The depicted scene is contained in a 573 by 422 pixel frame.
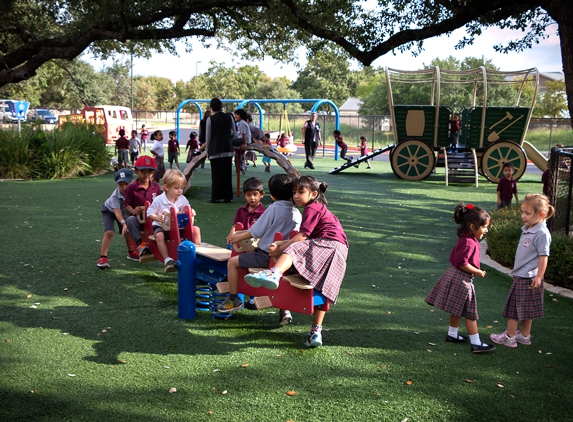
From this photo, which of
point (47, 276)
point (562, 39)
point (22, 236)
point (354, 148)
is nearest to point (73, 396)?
point (47, 276)

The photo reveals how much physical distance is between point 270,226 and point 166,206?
1.82 meters

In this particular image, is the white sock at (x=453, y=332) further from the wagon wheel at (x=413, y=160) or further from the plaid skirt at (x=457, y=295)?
the wagon wheel at (x=413, y=160)

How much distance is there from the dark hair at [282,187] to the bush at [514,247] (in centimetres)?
346

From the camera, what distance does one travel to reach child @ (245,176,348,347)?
4.30m

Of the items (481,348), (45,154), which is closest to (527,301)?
(481,348)

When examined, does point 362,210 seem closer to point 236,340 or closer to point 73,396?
point 236,340

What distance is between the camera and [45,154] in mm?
16984

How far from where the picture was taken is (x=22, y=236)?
27.4ft

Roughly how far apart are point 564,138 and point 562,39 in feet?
93.4

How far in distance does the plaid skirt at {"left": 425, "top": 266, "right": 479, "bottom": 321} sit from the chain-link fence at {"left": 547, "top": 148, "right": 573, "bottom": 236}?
3319 millimetres

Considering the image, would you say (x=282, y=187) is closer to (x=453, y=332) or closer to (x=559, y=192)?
(x=453, y=332)

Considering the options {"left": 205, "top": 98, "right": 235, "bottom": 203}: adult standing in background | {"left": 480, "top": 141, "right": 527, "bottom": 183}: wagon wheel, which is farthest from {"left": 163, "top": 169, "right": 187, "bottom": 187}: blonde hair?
{"left": 480, "top": 141, "right": 527, "bottom": 183}: wagon wheel

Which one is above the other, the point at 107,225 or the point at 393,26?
the point at 393,26

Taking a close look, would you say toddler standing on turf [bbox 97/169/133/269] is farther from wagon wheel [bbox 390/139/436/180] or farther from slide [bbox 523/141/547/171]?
slide [bbox 523/141/547/171]
